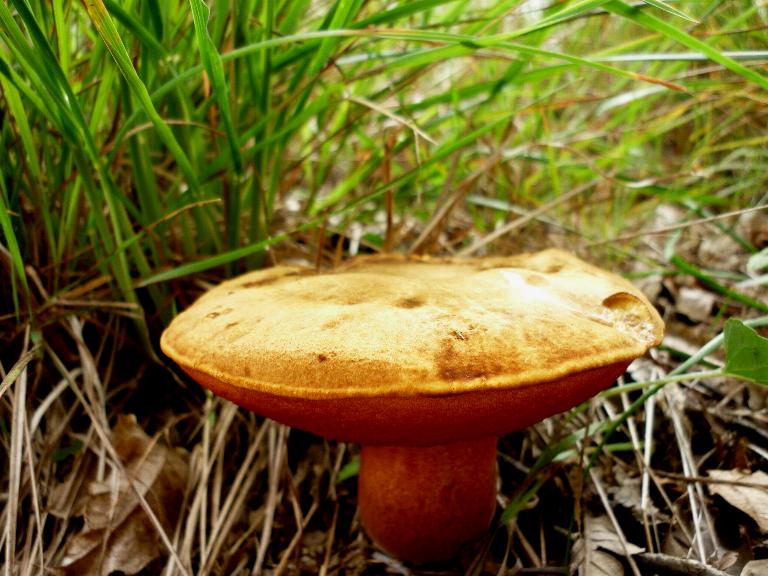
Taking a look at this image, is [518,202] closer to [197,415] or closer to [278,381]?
[197,415]

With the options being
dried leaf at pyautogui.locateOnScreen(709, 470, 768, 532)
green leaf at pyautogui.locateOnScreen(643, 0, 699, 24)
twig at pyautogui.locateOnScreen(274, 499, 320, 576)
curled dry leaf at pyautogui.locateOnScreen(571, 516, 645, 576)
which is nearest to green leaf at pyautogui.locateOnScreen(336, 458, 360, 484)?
twig at pyautogui.locateOnScreen(274, 499, 320, 576)

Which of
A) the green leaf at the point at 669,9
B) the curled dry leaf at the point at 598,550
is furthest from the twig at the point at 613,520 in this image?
the green leaf at the point at 669,9

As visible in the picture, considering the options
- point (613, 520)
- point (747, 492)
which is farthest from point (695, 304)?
point (613, 520)

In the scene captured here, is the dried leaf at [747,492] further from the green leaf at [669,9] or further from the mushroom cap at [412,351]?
the green leaf at [669,9]

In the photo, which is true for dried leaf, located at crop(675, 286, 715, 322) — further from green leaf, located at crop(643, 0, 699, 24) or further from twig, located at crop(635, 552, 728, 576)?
green leaf, located at crop(643, 0, 699, 24)

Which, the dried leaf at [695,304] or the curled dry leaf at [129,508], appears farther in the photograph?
the dried leaf at [695,304]

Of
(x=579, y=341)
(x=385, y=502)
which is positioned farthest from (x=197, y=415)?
(x=579, y=341)
